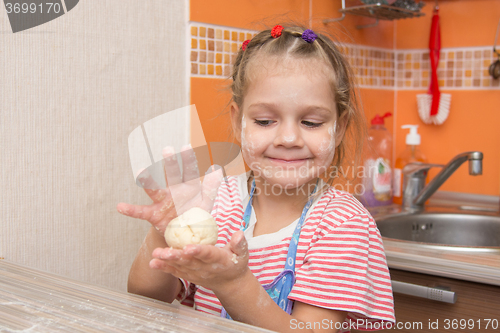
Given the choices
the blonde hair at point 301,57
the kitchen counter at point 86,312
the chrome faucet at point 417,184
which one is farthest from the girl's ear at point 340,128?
the chrome faucet at point 417,184

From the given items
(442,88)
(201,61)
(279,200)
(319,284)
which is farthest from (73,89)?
(442,88)

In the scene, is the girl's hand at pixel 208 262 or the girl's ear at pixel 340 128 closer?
the girl's hand at pixel 208 262

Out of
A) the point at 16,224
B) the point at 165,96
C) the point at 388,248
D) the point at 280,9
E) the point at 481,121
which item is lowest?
the point at 388,248

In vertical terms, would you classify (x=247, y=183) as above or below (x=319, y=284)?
above

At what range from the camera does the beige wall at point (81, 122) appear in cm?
89

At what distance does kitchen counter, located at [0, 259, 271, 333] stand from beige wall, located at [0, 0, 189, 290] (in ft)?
0.77

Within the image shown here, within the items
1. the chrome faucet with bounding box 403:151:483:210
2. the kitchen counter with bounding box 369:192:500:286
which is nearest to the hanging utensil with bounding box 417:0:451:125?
the chrome faucet with bounding box 403:151:483:210

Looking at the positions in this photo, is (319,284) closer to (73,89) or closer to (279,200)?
(279,200)

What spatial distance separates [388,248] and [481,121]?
0.82 meters

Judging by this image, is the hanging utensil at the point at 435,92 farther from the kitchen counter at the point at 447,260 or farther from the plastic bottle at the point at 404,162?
the kitchen counter at the point at 447,260

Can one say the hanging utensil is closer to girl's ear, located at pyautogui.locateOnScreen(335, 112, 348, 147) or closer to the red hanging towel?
the red hanging towel

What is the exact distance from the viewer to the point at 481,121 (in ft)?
5.48

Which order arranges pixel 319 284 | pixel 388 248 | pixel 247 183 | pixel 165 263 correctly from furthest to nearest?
pixel 388 248, pixel 247 183, pixel 319 284, pixel 165 263

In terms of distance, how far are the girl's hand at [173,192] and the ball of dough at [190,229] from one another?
1 centimetres
